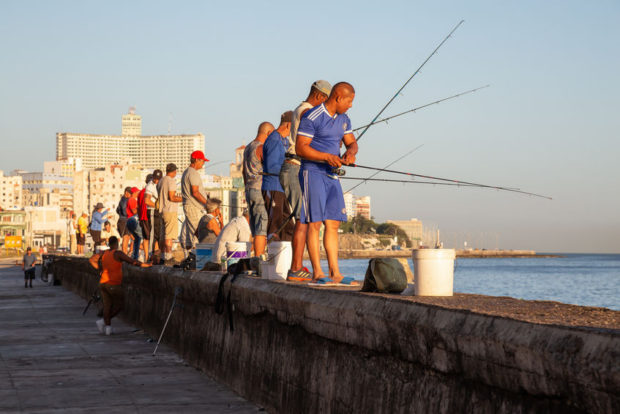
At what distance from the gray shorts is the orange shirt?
3502mm

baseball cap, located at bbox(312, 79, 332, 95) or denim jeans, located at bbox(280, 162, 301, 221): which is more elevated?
baseball cap, located at bbox(312, 79, 332, 95)

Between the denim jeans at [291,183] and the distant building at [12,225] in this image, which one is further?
the distant building at [12,225]

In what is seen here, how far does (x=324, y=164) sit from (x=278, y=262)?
91 centimetres

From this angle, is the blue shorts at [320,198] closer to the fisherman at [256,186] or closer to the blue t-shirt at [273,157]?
the blue t-shirt at [273,157]

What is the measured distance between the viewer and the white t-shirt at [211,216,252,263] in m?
9.66

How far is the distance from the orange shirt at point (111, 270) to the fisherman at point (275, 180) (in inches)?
171

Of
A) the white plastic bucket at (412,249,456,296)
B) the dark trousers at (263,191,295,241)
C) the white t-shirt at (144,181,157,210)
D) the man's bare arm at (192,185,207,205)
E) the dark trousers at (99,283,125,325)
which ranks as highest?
the white t-shirt at (144,181,157,210)

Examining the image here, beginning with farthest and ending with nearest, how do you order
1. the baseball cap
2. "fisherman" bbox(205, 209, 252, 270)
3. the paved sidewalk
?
"fisherman" bbox(205, 209, 252, 270)
the baseball cap
the paved sidewalk

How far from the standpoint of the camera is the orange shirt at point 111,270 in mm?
12594

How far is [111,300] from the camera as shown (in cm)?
1203

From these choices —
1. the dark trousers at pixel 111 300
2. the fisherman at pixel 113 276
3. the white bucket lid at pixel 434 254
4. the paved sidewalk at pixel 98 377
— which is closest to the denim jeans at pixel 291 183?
the paved sidewalk at pixel 98 377

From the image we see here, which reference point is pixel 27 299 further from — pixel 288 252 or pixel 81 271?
pixel 288 252

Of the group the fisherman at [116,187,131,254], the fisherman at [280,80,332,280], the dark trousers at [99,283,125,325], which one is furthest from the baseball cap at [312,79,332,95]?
the fisherman at [116,187,131,254]

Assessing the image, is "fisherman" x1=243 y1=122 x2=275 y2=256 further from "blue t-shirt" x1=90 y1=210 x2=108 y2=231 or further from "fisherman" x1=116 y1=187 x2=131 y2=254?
"blue t-shirt" x1=90 y1=210 x2=108 y2=231
